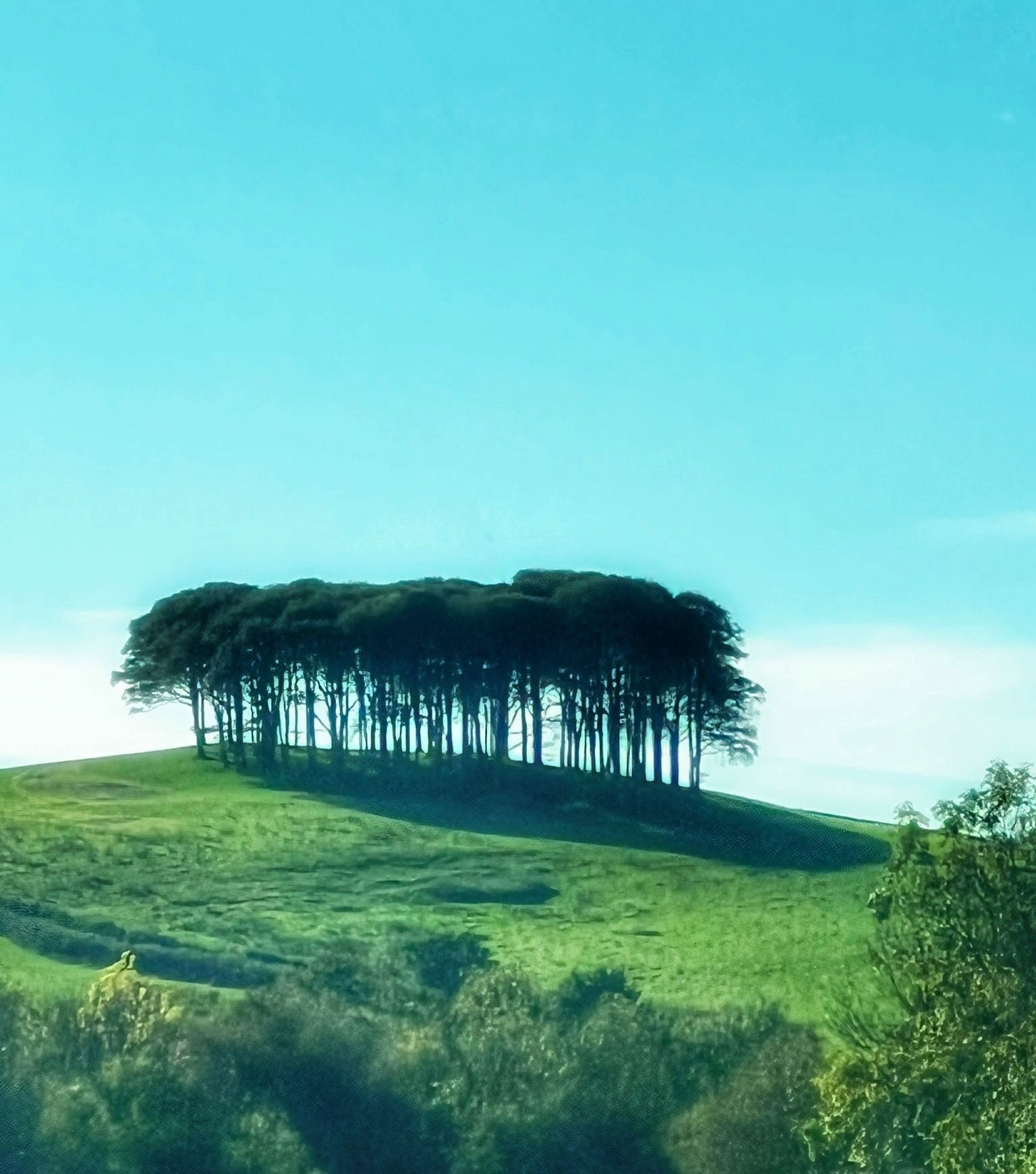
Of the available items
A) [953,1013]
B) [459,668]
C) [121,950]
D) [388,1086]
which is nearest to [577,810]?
[459,668]

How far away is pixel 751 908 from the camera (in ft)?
137

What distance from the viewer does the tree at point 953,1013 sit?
24.8 meters

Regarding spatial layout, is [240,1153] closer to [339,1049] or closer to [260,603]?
[339,1049]

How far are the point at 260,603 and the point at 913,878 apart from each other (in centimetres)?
2340

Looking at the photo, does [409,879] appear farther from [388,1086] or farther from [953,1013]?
[953,1013]

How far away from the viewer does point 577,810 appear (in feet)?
151

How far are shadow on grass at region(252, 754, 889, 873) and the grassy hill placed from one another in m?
0.07

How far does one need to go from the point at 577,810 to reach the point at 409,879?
18.2 ft

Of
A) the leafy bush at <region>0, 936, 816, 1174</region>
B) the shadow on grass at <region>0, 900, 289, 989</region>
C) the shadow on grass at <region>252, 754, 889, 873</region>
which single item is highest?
the shadow on grass at <region>252, 754, 889, 873</region>

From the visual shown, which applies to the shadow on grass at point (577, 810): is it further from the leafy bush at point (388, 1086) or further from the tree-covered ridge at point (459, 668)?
the leafy bush at point (388, 1086)

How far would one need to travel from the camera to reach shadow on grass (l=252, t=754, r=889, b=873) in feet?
147

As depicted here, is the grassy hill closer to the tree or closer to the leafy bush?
the leafy bush

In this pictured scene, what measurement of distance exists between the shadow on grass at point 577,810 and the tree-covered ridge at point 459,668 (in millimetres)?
718

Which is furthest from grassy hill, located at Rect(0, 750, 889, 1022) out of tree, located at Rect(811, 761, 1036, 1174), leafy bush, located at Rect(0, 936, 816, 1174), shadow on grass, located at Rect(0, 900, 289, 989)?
tree, located at Rect(811, 761, 1036, 1174)
